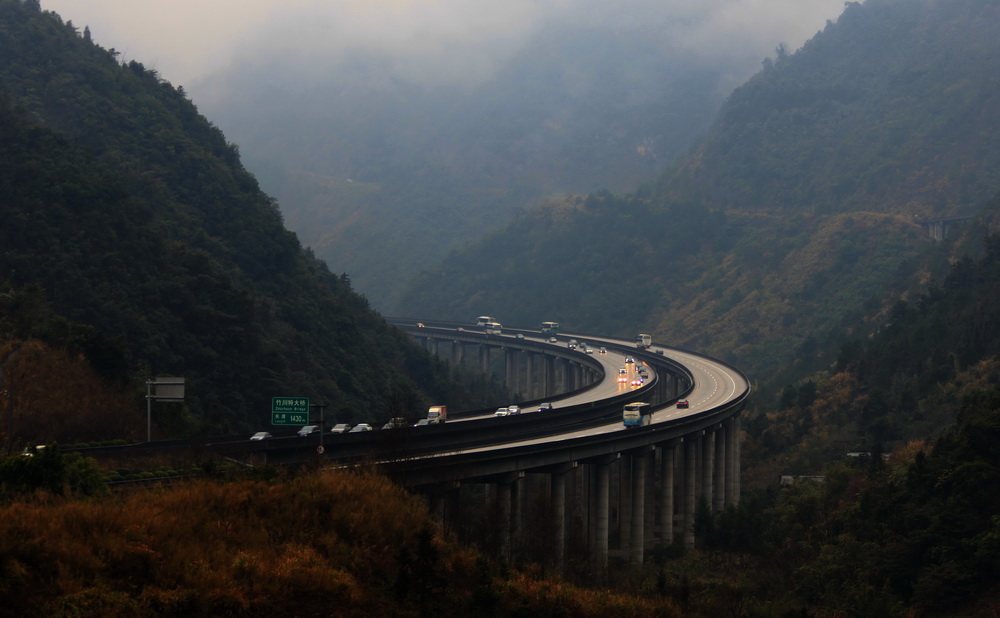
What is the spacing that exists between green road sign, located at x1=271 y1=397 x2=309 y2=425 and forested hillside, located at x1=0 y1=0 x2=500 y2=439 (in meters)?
4.86

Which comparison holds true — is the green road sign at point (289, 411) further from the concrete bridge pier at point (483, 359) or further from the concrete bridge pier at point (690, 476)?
the concrete bridge pier at point (483, 359)

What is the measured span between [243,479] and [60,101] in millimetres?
92116

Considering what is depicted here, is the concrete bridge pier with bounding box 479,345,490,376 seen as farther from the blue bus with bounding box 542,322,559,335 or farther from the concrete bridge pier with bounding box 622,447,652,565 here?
the concrete bridge pier with bounding box 622,447,652,565

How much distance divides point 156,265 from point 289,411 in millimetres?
42220

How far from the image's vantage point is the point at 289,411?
55375 mm

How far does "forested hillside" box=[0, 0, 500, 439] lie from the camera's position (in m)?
82.1

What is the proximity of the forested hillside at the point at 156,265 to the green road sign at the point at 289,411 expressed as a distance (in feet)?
15.9

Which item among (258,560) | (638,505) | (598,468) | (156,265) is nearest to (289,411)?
(258,560)

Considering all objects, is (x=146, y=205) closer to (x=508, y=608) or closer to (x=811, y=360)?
(x=508, y=608)

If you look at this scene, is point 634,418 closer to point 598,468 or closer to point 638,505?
point 638,505

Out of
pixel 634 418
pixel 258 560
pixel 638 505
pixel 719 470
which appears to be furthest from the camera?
pixel 719 470

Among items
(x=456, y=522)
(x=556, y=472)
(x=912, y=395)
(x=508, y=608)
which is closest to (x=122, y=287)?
(x=556, y=472)

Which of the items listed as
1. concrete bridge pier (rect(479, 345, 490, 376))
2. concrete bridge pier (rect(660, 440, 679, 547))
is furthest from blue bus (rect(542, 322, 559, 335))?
concrete bridge pier (rect(660, 440, 679, 547))

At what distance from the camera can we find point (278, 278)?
381 feet
